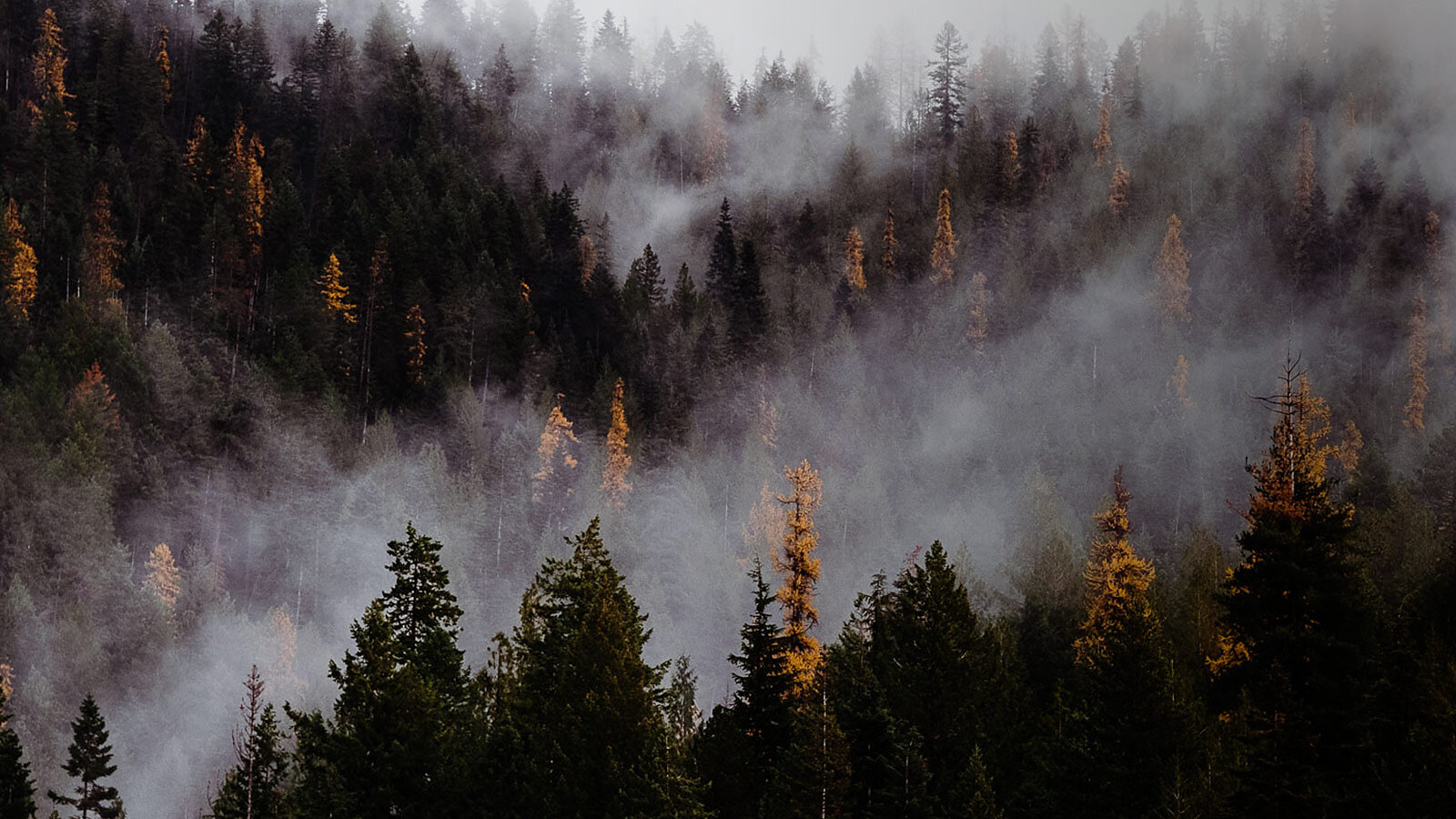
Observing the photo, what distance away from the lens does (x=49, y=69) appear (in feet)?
456

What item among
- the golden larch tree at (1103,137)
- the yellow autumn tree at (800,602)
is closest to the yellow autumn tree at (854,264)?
the golden larch tree at (1103,137)

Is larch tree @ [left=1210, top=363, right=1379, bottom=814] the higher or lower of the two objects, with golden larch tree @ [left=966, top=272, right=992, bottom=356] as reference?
lower

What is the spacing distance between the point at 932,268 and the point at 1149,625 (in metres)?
121

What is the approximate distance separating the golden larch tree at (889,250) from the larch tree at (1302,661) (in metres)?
130

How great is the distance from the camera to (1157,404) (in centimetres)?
13088

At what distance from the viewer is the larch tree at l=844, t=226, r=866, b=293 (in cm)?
15450

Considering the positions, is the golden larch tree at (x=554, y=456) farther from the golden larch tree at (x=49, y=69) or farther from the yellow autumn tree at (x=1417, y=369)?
the yellow autumn tree at (x=1417, y=369)

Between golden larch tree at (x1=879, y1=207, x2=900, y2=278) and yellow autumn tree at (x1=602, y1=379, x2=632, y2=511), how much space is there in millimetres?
50596

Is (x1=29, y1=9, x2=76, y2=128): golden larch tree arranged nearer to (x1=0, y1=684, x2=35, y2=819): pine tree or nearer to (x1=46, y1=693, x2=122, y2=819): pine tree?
(x1=46, y1=693, x2=122, y2=819): pine tree

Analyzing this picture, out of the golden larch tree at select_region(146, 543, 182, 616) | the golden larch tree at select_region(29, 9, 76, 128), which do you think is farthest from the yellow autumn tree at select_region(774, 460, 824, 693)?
the golden larch tree at select_region(29, 9, 76, 128)

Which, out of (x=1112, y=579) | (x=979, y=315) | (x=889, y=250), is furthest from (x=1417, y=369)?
(x=1112, y=579)

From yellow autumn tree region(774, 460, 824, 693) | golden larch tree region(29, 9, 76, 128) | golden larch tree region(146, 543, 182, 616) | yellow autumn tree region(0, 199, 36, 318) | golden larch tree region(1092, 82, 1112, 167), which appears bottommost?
yellow autumn tree region(774, 460, 824, 693)

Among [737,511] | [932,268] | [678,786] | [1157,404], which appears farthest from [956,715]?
[932,268]

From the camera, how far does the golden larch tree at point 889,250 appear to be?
15775cm
